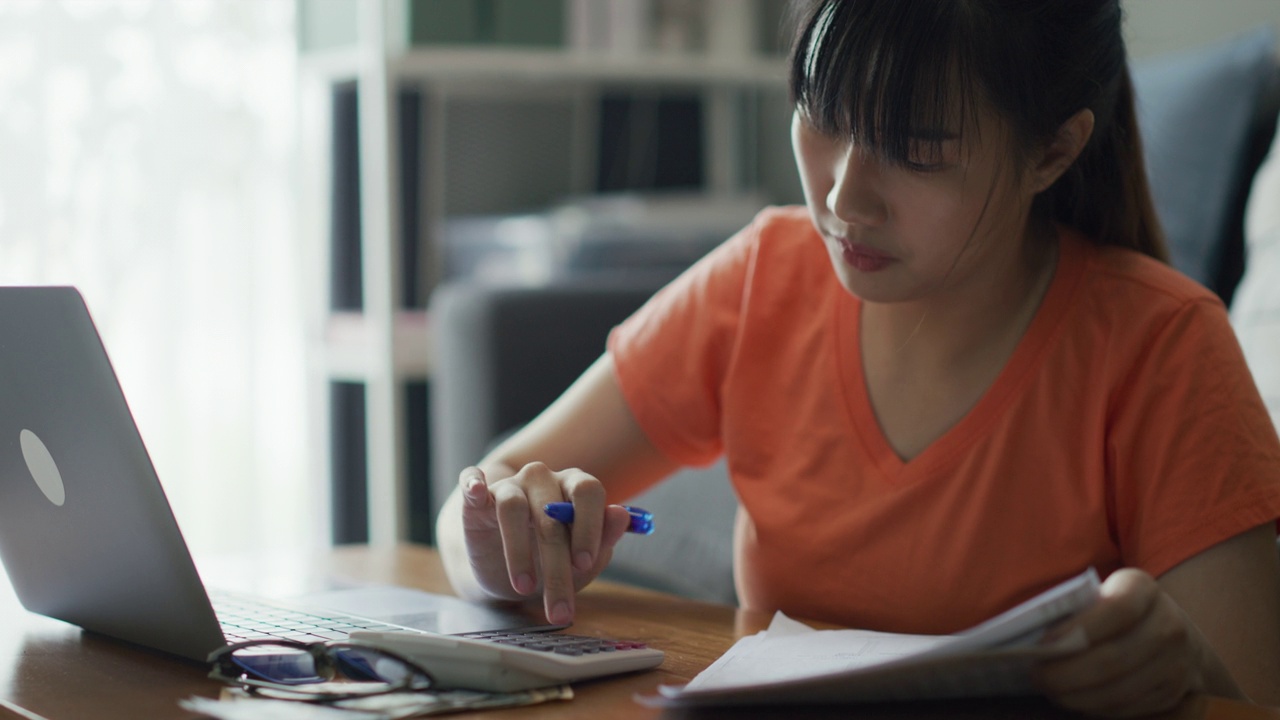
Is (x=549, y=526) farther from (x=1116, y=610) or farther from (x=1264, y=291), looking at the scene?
(x=1264, y=291)

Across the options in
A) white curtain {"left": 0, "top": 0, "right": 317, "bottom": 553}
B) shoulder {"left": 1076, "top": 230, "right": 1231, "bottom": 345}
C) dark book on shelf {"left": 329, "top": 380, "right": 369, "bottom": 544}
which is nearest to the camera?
shoulder {"left": 1076, "top": 230, "right": 1231, "bottom": 345}

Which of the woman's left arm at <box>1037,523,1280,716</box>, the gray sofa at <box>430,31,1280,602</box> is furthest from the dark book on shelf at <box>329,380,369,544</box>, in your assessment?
the woman's left arm at <box>1037,523,1280,716</box>

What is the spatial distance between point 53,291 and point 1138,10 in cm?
180

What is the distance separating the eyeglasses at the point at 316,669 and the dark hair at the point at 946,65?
0.41 meters

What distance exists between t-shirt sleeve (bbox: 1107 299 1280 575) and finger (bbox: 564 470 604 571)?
13.6 inches

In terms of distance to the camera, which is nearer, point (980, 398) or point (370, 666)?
point (370, 666)

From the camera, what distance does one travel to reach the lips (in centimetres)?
82

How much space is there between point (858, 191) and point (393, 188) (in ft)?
4.85

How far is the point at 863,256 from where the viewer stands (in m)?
0.83

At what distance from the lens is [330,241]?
7.44ft

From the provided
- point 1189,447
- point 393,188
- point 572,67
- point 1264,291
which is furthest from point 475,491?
point 572,67

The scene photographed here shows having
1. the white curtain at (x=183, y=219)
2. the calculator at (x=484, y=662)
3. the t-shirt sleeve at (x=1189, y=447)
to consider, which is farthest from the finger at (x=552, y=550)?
the white curtain at (x=183, y=219)

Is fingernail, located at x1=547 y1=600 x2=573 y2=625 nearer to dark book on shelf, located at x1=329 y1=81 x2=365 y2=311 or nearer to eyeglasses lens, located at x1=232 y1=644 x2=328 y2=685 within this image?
eyeglasses lens, located at x1=232 y1=644 x2=328 y2=685

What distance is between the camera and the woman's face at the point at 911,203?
2.60 feet
